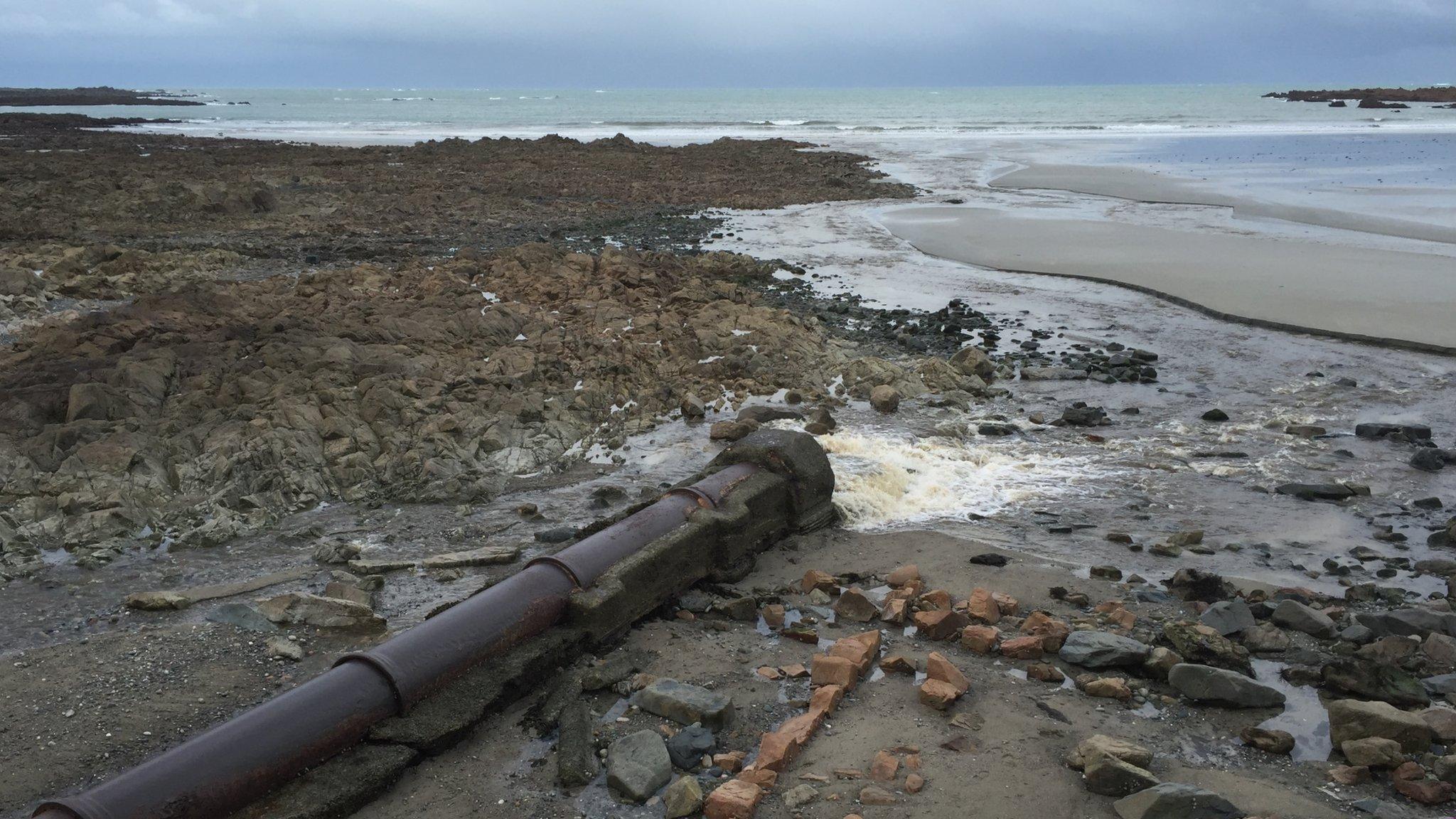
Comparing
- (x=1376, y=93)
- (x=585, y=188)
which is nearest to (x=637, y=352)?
(x=585, y=188)

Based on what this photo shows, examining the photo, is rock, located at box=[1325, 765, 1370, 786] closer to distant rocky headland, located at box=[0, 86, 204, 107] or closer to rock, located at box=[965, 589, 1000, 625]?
rock, located at box=[965, 589, 1000, 625]

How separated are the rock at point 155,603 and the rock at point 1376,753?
591 cm

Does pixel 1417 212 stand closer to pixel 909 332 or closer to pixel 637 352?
pixel 909 332

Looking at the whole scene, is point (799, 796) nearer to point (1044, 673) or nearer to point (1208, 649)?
point (1044, 673)

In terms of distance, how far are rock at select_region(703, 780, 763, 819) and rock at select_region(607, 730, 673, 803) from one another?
0.26 m

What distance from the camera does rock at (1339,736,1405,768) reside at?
4.11 metres

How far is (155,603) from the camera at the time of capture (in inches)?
226

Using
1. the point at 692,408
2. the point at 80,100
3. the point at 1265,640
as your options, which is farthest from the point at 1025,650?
the point at 80,100

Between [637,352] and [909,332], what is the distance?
336 centimetres

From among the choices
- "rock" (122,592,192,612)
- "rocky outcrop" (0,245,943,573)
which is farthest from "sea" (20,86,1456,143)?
"rock" (122,592,192,612)

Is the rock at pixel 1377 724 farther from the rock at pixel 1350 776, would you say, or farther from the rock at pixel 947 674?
the rock at pixel 947 674

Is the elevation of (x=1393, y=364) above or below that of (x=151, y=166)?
below

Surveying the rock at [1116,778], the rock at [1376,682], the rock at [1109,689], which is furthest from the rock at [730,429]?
the rock at [1116,778]

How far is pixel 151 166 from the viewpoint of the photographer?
2511 cm
